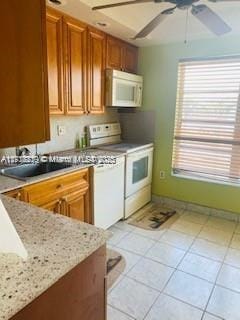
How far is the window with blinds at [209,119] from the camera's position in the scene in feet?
9.97

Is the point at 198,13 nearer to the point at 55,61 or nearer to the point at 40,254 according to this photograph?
the point at 55,61

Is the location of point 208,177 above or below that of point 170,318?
above

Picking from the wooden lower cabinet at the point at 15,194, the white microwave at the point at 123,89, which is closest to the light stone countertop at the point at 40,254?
the wooden lower cabinet at the point at 15,194

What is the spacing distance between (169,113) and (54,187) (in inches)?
81.4

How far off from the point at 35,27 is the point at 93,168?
5.31 ft

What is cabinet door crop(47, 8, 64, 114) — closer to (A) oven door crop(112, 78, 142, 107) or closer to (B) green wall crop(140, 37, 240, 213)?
(A) oven door crop(112, 78, 142, 107)

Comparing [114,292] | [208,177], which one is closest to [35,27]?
[114,292]

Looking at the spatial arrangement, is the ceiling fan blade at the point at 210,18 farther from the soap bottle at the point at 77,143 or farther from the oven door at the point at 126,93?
the soap bottle at the point at 77,143

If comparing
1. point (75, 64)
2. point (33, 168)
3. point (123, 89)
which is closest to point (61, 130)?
point (33, 168)

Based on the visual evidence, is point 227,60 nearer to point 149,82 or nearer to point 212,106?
point 212,106

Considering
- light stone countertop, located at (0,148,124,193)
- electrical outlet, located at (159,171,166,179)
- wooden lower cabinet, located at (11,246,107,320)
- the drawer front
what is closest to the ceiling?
light stone countertop, located at (0,148,124,193)

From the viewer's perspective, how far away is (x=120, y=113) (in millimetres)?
3746

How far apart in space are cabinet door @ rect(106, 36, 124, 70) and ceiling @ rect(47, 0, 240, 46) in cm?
10

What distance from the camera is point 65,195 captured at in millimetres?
2162
